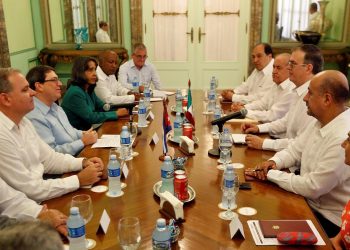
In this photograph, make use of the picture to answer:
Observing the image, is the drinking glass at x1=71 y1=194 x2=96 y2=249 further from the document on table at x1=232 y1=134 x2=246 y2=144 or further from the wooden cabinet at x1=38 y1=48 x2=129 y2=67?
the wooden cabinet at x1=38 y1=48 x2=129 y2=67

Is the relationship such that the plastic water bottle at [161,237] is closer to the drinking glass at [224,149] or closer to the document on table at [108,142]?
the drinking glass at [224,149]

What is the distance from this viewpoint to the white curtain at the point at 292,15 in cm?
628

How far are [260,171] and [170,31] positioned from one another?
482cm

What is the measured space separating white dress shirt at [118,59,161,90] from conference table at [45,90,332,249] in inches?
99.0

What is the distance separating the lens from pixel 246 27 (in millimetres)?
6410

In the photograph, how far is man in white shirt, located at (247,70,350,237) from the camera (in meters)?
1.93

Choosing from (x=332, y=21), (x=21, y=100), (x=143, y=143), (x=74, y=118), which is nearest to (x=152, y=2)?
(x=332, y=21)

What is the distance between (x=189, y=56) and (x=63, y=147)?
14.1 feet

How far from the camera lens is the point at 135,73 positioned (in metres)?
5.07

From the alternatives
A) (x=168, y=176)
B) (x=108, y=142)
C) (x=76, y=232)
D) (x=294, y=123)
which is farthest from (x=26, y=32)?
(x=76, y=232)

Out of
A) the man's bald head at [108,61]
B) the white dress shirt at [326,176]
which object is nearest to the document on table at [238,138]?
the white dress shirt at [326,176]

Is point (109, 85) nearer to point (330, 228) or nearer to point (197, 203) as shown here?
point (197, 203)

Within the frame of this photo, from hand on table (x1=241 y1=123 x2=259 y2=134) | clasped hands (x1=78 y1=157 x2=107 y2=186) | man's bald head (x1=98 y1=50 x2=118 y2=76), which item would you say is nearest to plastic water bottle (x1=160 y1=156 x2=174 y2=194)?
clasped hands (x1=78 y1=157 x2=107 y2=186)

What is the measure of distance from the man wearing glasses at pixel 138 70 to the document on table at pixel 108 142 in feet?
6.89
